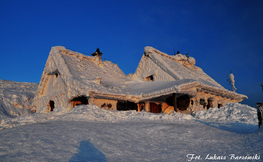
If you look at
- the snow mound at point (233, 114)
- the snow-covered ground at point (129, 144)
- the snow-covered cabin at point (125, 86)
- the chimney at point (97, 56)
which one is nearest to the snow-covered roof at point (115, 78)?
the snow-covered cabin at point (125, 86)

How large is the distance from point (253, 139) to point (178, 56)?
17397 mm

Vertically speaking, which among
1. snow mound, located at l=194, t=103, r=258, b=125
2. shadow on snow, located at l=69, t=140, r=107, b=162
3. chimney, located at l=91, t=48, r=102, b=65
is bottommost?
shadow on snow, located at l=69, t=140, r=107, b=162

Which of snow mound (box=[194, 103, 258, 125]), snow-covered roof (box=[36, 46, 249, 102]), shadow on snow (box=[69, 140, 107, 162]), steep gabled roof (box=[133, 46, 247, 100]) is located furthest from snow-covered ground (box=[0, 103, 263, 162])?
snow-covered roof (box=[36, 46, 249, 102])

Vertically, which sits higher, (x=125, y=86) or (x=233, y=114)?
(x=125, y=86)

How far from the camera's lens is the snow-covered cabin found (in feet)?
44.3

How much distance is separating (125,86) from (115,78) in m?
2.36

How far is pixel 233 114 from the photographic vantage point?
854 centimetres

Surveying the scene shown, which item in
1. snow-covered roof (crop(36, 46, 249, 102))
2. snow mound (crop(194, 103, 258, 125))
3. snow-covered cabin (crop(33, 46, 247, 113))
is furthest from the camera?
snow-covered cabin (crop(33, 46, 247, 113))

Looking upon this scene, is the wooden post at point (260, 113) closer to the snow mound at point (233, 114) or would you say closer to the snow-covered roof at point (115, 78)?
the snow mound at point (233, 114)

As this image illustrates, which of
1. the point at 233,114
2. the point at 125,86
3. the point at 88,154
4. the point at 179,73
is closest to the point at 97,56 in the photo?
the point at 125,86

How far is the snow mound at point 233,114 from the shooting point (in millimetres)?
7848

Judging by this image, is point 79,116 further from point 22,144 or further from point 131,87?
point 131,87

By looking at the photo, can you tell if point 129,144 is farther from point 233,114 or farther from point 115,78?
point 115,78

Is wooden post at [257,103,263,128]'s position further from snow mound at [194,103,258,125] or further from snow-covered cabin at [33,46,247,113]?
snow-covered cabin at [33,46,247,113]
